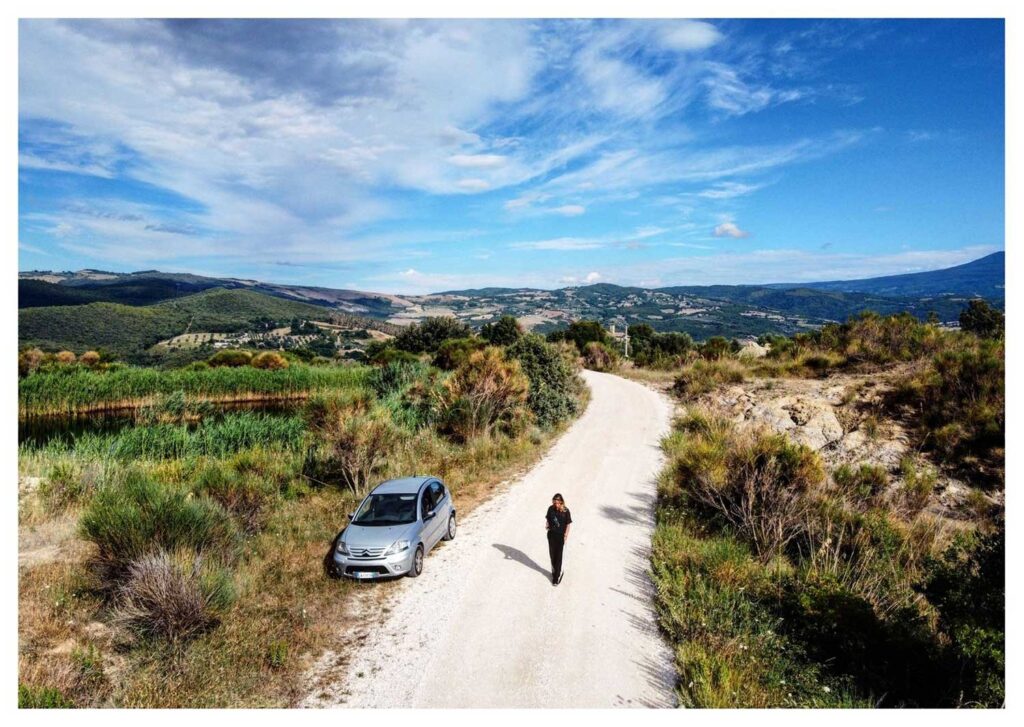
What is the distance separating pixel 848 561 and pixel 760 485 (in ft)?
6.57

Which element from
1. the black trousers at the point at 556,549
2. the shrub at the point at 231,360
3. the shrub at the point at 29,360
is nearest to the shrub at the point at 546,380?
the black trousers at the point at 556,549

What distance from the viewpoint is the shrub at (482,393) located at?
19469 millimetres

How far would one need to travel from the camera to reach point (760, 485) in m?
10.3

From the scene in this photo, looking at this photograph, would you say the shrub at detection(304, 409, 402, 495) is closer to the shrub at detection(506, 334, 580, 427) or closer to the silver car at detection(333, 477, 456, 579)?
the silver car at detection(333, 477, 456, 579)

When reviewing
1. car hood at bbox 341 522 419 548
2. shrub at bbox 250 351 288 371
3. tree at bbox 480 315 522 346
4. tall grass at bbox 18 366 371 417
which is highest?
tree at bbox 480 315 522 346

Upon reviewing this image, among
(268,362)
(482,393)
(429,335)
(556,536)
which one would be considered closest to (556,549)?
(556,536)

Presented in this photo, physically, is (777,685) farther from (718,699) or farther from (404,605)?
(404,605)

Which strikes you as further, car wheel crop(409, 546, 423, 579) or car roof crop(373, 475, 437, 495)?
car roof crop(373, 475, 437, 495)

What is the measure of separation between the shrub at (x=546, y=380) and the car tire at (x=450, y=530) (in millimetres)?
10781

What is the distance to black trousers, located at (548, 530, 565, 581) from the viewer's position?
Result: 8578 millimetres

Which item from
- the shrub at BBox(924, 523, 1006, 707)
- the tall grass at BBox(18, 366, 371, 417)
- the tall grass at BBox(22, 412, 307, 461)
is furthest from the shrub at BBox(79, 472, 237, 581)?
the tall grass at BBox(18, 366, 371, 417)

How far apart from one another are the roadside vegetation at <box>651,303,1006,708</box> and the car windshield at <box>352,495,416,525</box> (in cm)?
505

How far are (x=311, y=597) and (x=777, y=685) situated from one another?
7229 mm

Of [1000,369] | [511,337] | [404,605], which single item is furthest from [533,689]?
[511,337]
